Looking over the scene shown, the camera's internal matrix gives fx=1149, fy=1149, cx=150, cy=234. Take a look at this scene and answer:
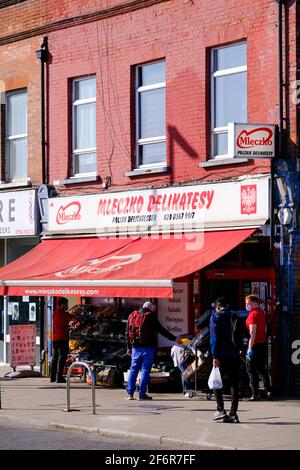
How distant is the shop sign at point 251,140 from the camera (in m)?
20.0

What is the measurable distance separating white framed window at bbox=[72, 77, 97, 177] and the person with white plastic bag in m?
8.56

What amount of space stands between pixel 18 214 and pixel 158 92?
16.5 feet

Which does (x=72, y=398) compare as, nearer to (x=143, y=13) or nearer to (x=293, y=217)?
(x=293, y=217)

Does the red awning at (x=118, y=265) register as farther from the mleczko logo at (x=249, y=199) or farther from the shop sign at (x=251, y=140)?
the shop sign at (x=251, y=140)

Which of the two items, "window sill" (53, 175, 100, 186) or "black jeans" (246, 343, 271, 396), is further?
"window sill" (53, 175, 100, 186)

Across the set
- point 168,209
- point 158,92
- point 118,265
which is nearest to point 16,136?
point 158,92

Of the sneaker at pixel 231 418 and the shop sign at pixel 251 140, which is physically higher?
the shop sign at pixel 251 140

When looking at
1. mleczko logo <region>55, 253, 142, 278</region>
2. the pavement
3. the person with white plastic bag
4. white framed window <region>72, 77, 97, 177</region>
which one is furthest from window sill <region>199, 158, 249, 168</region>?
the person with white plastic bag

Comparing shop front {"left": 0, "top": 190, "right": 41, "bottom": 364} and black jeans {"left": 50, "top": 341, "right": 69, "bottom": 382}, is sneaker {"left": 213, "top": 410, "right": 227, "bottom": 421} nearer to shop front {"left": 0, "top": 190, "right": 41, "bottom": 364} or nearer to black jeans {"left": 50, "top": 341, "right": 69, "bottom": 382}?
black jeans {"left": 50, "top": 341, "right": 69, "bottom": 382}

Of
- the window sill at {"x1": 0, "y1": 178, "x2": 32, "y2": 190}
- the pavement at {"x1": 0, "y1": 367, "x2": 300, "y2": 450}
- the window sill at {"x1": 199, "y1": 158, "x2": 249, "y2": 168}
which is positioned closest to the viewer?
the pavement at {"x1": 0, "y1": 367, "x2": 300, "y2": 450}

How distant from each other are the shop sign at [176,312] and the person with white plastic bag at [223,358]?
19.3 feet

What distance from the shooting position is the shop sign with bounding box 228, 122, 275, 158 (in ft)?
65.5

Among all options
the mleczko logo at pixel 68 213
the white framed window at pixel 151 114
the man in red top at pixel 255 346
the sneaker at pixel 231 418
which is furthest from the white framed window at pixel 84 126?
the sneaker at pixel 231 418
